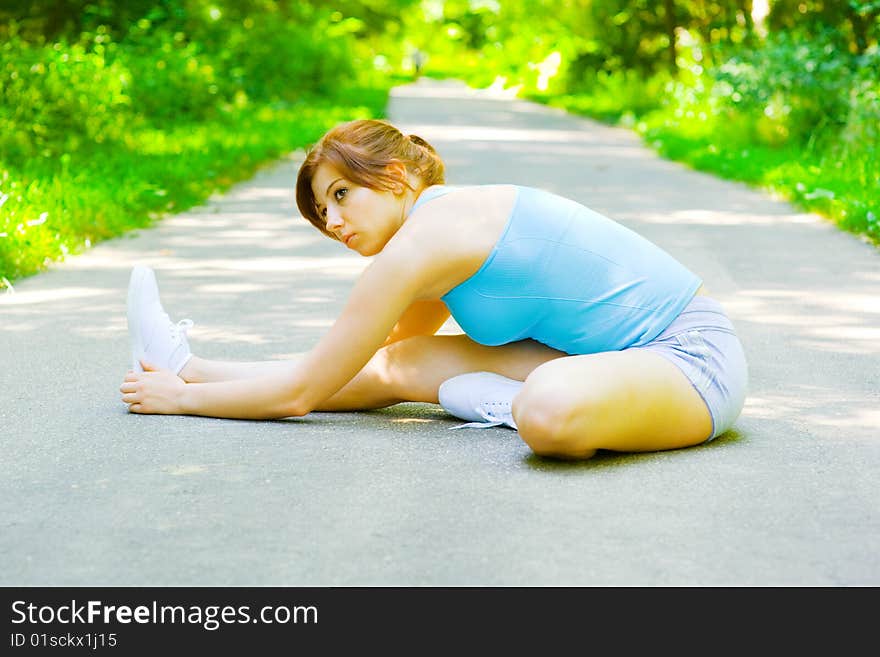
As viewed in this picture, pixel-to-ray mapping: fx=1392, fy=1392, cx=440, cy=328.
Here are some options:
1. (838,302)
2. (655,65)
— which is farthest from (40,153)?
(655,65)

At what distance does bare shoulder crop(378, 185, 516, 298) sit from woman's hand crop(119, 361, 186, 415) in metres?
0.99

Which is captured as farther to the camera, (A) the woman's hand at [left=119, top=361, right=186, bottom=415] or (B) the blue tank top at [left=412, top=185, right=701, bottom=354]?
(A) the woman's hand at [left=119, top=361, right=186, bottom=415]

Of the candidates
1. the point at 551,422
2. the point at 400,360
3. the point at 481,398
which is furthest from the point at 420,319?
the point at 551,422

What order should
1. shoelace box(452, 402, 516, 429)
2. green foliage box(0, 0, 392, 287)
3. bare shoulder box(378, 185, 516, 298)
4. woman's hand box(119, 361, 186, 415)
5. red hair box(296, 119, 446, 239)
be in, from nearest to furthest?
bare shoulder box(378, 185, 516, 298) < red hair box(296, 119, 446, 239) < shoelace box(452, 402, 516, 429) < woman's hand box(119, 361, 186, 415) < green foliage box(0, 0, 392, 287)

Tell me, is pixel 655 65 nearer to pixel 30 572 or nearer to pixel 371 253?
pixel 371 253

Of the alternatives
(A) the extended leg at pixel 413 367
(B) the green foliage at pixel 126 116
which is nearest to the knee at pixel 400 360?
(A) the extended leg at pixel 413 367

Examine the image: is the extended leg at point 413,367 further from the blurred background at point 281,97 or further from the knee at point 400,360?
the blurred background at point 281,97

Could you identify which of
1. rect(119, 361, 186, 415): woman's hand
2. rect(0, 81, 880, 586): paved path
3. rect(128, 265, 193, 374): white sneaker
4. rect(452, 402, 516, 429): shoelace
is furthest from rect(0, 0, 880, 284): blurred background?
rect(452, 402, 516, 429): shoelace

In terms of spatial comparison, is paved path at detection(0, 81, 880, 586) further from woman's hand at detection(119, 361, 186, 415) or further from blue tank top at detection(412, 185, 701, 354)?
blue tank top at detection(412, 185, 701, 354)

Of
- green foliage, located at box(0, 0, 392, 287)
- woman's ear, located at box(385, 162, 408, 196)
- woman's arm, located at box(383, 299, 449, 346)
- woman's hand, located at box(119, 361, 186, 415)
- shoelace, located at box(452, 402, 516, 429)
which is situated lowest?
green foliage, located at box(0, 0, 392, 287)

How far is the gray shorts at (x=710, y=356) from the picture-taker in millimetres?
4098

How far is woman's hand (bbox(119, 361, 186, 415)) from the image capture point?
462cm

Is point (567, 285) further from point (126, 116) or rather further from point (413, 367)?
point (126, 116)

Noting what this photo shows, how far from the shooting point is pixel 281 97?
24391mm
